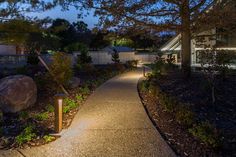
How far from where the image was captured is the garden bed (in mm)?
7691

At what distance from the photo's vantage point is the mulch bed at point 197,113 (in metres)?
7.11

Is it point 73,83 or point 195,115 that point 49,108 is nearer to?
point 195,115

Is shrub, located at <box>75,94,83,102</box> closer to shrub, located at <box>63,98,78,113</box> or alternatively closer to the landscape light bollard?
shrub, located at <box>63,98,78,113</box>

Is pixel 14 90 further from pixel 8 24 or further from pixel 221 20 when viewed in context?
pixel 221 20

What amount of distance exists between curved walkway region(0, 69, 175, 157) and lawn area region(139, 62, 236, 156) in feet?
1.23

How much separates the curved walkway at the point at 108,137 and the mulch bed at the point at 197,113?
1.07 feet

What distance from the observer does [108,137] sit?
26.1 feet

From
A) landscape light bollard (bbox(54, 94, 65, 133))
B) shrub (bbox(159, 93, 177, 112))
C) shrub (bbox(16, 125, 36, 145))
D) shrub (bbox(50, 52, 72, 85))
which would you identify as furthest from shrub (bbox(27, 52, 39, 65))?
shrub (bbox(16, 125, 36, 145))

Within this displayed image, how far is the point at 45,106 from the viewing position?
12148 millimetres

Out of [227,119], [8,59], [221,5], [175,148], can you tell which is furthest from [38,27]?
[8,59]

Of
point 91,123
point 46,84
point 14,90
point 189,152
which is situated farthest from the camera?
point 46,84

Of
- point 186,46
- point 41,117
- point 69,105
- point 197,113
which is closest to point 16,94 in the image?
point 69,105

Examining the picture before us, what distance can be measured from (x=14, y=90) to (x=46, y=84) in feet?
8.75

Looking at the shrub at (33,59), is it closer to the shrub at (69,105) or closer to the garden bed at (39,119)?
the garden bed at (39,119)
